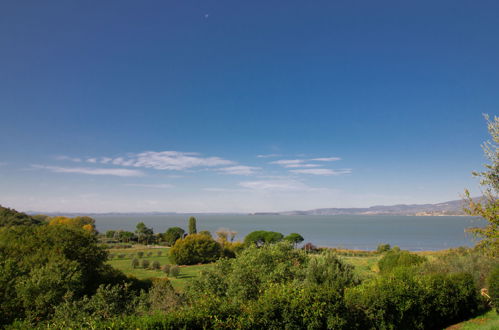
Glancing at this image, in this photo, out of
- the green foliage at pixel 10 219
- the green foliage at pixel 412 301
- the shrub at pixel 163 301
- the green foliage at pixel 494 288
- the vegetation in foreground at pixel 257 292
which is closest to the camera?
the vegetation in foreground at pixel 257 292

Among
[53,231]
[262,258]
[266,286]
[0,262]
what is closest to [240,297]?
[266,286]

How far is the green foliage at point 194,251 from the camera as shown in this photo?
40250mm

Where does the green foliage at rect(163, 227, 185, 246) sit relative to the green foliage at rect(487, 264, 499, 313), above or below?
below

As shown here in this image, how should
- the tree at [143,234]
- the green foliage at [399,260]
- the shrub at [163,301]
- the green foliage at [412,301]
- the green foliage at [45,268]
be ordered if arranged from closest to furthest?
the green foliage at [412,301], the shrub at [163,301], the green foliage at [45,268], the green foliage at [399,260], the tree at [143,234]

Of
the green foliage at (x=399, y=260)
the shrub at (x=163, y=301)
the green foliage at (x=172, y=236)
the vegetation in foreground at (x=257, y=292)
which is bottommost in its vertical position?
the green foliage at (x=172, y=236)

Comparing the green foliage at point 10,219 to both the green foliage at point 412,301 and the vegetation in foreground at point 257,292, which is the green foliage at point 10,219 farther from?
the green foliage at point 412,301

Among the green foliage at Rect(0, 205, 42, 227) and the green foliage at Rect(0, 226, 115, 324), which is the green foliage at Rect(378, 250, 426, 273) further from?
the green foliage at Rect(0, 205, 42, 227)

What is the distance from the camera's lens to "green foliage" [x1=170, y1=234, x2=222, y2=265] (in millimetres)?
40250

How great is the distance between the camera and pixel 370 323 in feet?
28.9

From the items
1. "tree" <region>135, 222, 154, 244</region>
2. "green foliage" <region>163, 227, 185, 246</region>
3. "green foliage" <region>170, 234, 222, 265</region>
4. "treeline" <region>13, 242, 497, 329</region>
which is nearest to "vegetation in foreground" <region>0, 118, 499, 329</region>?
"treeline" <region>13, 242, 497, 329</region>

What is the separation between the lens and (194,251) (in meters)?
41.1

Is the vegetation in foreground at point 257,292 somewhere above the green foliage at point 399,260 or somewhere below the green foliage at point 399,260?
above

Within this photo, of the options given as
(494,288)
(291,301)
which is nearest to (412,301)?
(494,288)

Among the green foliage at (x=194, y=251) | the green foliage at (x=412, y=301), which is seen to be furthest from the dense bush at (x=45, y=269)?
the green foliage at (x=194, y=251)
